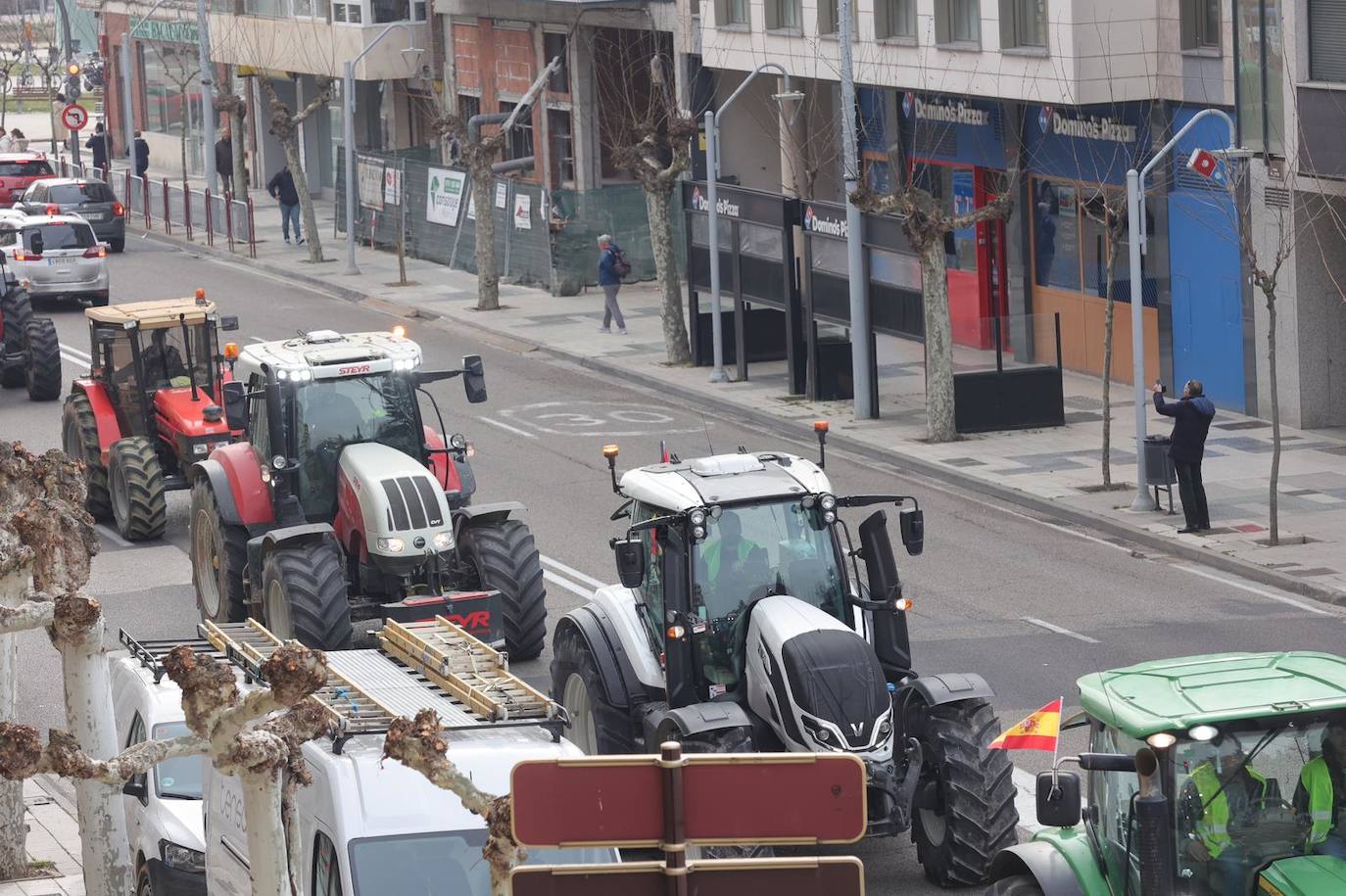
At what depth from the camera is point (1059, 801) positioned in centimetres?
868

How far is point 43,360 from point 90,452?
6899mm

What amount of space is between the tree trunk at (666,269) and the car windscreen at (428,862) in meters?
22.8

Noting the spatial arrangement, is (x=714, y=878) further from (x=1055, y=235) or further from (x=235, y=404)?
(x=1055, y=235)

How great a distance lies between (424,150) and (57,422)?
19.9 metres

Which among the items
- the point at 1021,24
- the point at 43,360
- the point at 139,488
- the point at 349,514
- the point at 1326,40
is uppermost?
the point at 1021,24

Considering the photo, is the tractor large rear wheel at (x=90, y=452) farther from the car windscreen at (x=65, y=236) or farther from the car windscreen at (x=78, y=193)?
the car windscreen at (x=78, y=193)

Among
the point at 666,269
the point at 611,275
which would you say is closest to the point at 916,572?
the point at 666,269

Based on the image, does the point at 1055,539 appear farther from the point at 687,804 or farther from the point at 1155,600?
the point at 687,804

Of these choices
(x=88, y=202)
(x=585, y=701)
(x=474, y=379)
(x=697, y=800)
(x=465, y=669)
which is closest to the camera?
(x=697, y=800)

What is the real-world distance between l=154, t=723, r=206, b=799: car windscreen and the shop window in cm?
2159

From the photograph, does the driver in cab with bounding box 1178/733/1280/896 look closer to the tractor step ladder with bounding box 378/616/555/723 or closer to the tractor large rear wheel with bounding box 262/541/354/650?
the tractor step ladder with bounding box 378/616/555/723

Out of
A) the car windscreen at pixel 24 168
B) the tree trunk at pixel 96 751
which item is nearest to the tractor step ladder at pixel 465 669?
the tree trunk at pixel 96 751

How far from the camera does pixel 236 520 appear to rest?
59.5 feet

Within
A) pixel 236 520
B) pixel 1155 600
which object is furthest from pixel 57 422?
pixel 1155 600
